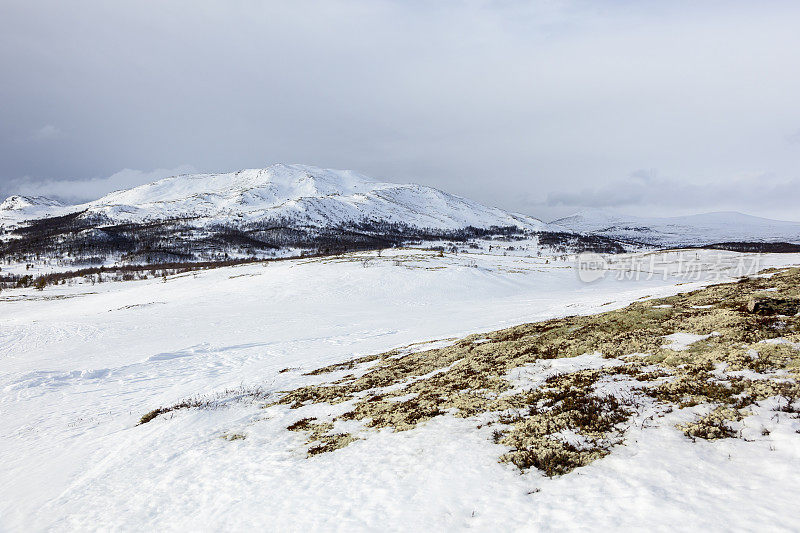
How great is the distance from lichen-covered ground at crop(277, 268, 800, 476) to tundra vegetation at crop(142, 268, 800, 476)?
3 cm

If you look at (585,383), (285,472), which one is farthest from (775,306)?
(285,472)

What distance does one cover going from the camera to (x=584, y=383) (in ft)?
31.8

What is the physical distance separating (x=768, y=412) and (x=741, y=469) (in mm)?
1847

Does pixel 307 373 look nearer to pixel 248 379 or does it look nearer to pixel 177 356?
pixel 248 379

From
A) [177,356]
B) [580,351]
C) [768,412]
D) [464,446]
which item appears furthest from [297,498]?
[177,356]

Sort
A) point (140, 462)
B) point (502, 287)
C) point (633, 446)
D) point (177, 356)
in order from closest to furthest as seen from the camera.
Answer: point (633, 446) < point (140, 462) < point (177, 356) < point (502, 287)

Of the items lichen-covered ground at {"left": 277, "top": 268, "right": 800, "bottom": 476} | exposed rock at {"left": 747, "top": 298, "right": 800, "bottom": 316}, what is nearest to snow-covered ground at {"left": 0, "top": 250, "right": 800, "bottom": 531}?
lichen-covered ground at {"left": 277, "top": 268, "right": 800, "bottom": 476}

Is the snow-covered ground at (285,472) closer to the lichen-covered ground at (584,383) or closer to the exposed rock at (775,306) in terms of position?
the lichen-covered ground at (584,383)

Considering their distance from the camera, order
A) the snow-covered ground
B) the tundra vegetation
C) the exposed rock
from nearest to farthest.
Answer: the snow-covered ground, the tundra vegetation, the exposed rock

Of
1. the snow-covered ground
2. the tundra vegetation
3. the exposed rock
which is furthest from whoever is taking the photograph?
the exposed rock

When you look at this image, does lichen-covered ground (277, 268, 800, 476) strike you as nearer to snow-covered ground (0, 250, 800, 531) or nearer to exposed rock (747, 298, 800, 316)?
exposed rock (747, 298, 800, 316)

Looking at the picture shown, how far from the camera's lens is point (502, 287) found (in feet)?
205

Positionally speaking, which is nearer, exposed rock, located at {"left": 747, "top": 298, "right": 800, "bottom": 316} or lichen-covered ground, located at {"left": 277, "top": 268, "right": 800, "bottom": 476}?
lichen-covered ground, located at {"left": 277, "top": 268, "right": 800, "bottom": 476}

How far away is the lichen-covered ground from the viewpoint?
712 centimetres
